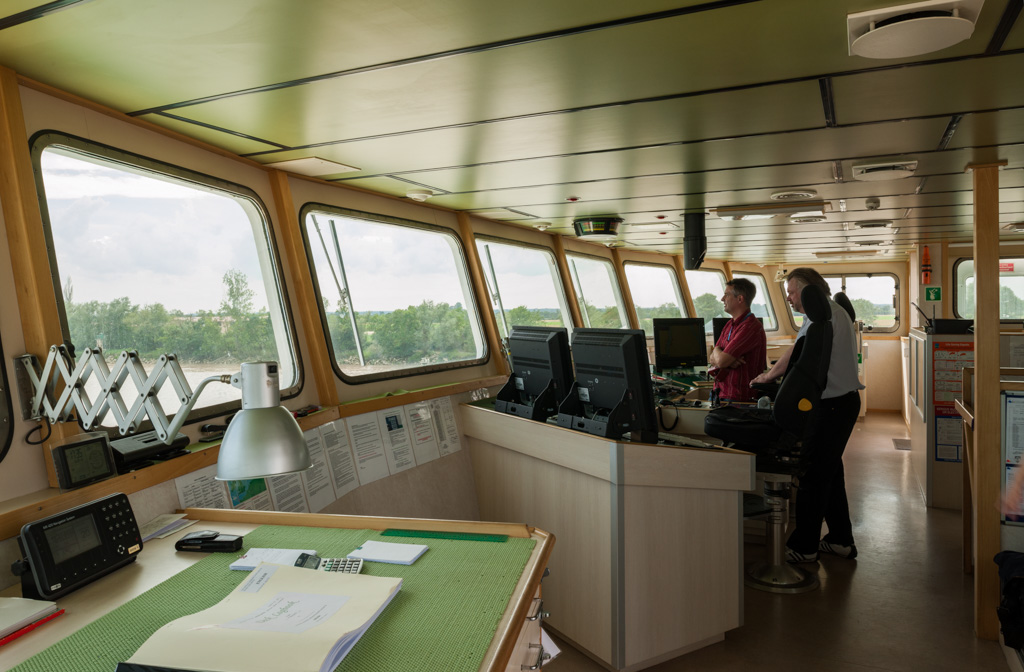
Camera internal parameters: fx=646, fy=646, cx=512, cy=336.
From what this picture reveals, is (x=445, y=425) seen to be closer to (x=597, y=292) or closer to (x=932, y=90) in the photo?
(x=932, y=90)

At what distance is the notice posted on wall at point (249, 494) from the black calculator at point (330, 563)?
2.85 ft

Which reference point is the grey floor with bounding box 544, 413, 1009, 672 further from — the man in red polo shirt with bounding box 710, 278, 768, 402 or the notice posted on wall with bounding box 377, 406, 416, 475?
the notice posted on wall with bounding box 377, 406, 416, 475

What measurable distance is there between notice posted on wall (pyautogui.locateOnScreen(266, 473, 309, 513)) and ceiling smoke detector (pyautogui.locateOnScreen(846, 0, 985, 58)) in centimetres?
262

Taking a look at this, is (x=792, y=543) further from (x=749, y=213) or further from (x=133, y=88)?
(x=133, y=88)

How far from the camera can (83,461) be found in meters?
2.01

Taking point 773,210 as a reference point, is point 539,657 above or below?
below

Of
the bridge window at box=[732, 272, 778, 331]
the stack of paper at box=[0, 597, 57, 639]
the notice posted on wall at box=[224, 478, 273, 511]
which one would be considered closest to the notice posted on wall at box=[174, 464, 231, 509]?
the notice posted on wall at box=[224, 478, 273, 511]

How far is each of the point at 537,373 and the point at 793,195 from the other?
2268 mm

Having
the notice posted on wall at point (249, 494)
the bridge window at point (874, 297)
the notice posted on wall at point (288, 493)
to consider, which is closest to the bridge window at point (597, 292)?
the notice posted on wall at point (288, 493)

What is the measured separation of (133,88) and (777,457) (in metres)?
3.45

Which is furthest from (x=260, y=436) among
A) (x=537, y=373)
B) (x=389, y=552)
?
(x=537, y=373)

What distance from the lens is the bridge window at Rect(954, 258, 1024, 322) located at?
853cm

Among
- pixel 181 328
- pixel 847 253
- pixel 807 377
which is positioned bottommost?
pixel 807 377

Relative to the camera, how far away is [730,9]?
5.24 feet
